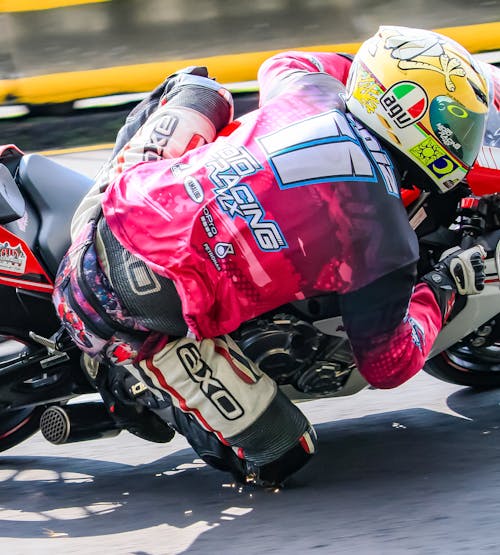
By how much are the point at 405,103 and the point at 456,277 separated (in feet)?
2.30

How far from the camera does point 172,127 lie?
348cm

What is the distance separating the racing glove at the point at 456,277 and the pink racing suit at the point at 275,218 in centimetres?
27

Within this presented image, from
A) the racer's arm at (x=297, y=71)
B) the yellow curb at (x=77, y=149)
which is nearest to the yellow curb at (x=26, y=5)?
the yellow curb at (x=77, y=149)

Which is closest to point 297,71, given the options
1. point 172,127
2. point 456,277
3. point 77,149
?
point 172,127

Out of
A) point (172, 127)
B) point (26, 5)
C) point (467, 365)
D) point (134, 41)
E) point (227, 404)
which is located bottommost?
point (467, 365)

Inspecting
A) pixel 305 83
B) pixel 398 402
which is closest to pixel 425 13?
pixel 398 402

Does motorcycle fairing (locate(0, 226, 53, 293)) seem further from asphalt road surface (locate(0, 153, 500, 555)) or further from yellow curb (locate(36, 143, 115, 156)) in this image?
yellow curb (locate(36, 143, 115, 156))

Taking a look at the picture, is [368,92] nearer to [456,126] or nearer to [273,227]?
[456,126]

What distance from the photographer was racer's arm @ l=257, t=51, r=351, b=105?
350cm

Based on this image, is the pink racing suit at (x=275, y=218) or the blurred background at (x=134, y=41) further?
the blurred background at (x=134, y=41)

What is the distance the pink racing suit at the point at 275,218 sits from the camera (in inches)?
122

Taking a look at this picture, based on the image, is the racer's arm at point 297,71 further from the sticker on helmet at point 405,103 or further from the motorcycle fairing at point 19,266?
the motorcycle fairing at point 19,266

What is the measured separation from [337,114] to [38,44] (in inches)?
215

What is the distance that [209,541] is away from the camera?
11.5ft
